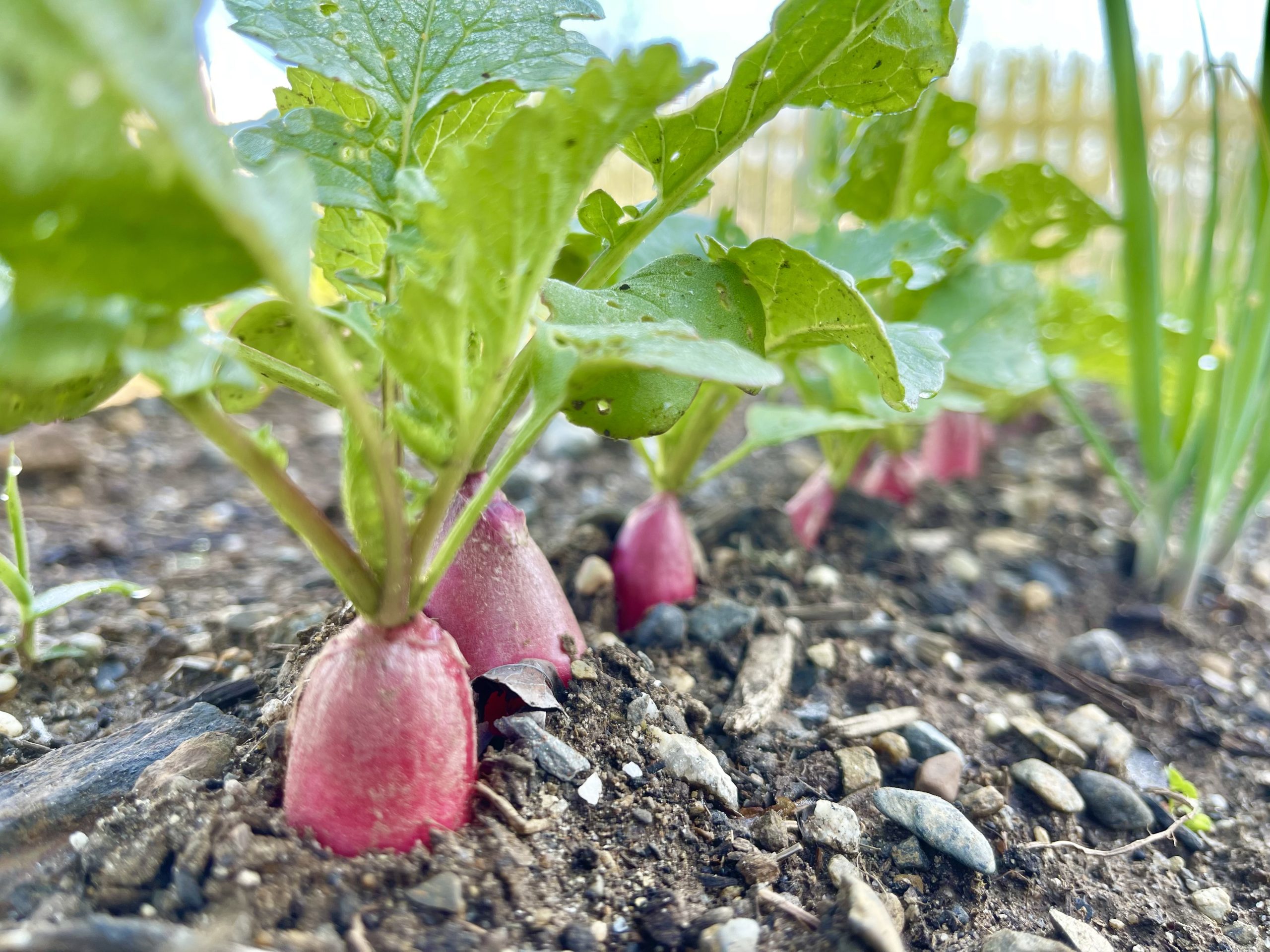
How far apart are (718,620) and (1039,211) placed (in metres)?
1.25

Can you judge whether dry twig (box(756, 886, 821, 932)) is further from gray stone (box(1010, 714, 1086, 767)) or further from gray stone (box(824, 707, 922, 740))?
gray stone (box(1010, 714, 1086, 767))

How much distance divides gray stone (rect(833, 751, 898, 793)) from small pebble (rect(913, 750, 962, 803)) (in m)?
0.05

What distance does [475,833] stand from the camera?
30.7 inches

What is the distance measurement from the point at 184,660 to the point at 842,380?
3.74 feet

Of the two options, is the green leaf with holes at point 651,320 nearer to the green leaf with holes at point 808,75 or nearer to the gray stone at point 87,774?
the green leaf with holes at point 808,75

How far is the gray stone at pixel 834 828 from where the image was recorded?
900 mm

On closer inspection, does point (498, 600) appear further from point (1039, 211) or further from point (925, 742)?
point (1039, 211)

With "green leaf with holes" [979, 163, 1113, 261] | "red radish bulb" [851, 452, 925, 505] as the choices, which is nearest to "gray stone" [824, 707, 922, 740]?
"red radish bulb" [851, 452, 925, 505]

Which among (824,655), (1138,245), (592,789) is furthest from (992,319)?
(592,789)

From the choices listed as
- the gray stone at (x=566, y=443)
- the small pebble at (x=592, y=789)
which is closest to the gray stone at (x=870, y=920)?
the small pebble at (x=592, y=789)

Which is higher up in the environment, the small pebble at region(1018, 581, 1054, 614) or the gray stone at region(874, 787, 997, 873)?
the gray stone at region(874, 787, 997, 873)

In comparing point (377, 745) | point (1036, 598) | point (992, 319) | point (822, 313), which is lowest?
point (1036, 598)

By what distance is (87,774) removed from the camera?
84 centimetres

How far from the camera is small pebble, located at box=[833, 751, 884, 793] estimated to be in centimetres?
101
